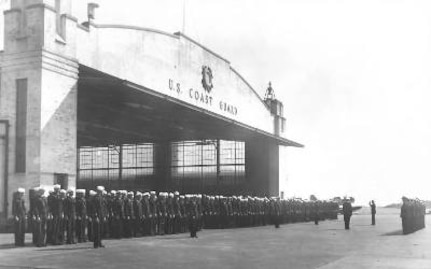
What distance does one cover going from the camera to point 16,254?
495 inches

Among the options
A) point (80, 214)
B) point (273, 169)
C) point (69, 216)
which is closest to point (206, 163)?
point (273, 169)

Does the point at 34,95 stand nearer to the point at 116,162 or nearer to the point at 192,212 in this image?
the point at 192,212

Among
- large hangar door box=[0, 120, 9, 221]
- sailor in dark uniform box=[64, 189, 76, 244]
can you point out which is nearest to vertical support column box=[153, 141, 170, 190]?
large hangar door box=[0, 120, 9, 221]

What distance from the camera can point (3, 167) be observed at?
60.3 ft

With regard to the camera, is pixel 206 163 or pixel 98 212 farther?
pixel 206 163

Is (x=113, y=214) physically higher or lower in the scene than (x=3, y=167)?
lower

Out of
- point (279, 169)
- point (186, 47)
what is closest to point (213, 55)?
point (186, 47)

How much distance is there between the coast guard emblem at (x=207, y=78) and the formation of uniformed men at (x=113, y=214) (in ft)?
19.8

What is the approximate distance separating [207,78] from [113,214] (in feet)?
43.7

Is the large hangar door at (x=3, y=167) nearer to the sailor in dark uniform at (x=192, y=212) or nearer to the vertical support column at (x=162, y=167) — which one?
the sailor in dark uniform at (x=192, y=212)

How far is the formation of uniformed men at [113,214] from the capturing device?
1508 centimetres

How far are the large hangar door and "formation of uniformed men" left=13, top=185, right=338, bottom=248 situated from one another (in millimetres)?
1993

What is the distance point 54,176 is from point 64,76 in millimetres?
3286

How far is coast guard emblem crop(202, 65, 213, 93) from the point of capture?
29219 mm
